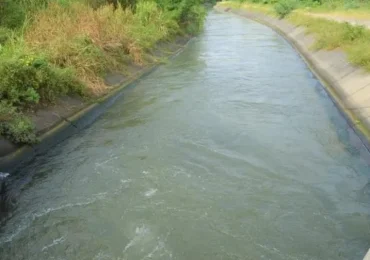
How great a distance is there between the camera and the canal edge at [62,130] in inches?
367

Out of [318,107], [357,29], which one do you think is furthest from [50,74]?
[357,29]

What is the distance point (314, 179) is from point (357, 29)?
12219 millimetres

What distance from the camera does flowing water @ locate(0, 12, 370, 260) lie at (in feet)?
22.3

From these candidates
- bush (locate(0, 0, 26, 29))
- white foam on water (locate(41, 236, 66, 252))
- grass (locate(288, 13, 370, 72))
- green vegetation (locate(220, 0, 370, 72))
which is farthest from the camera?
green vegetation (locate(220, 0, 370, 72))

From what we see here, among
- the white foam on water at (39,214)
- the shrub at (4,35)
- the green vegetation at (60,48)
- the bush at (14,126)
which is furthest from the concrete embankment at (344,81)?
the shrub at (4,35)

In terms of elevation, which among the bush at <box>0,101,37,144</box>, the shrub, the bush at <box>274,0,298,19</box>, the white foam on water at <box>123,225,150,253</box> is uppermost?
the shrub

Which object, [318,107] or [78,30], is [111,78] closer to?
[78,30]

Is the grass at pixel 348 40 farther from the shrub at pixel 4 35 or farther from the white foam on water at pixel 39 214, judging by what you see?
the shrub at pixel 4 35

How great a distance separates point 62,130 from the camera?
1120cm

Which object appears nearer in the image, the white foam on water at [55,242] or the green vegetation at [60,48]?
the white foam on water at [55,242]

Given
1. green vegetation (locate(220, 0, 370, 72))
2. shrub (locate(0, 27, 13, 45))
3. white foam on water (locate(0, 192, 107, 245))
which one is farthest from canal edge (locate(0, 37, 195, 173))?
green vegetation (locate(220, 0, 370, 72))

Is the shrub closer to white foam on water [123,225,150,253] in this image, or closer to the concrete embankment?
white foam on water [123,225,150,253]

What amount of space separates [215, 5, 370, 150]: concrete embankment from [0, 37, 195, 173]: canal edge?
7293 millimetres

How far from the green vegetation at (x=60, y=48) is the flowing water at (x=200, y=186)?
48.2 inches
